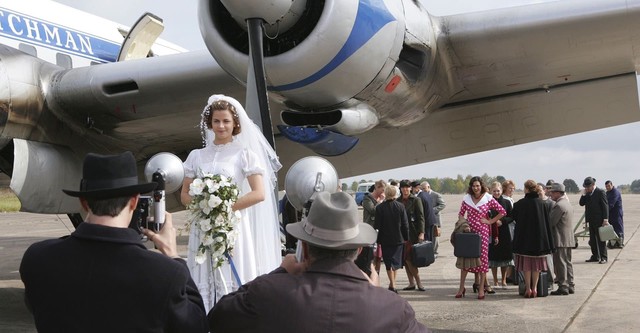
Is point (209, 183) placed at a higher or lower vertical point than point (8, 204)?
lower

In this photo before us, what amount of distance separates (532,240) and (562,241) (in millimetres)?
472

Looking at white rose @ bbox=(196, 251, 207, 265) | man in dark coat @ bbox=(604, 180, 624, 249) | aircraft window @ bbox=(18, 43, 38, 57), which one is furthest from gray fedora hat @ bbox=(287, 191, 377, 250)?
man in dark coat @ bbox=(604, 180, 624, 249)

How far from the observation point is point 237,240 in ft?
13.1

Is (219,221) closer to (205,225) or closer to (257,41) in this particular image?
(205,225)

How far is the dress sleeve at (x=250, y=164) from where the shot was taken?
4121mm

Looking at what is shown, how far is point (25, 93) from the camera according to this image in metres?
6.92

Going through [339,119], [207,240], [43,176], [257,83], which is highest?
[257,83]

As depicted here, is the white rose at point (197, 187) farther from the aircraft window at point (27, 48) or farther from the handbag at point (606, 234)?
the handbag at point (606, 234)

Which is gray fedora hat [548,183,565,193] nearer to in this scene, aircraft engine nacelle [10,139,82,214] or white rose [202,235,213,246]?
aircraft engine nacelle [10,139,82,214]

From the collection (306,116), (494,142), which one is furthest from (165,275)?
(494,142)

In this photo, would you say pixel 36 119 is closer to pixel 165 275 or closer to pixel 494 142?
pixel 494 142

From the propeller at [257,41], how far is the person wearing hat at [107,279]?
313 centimetres

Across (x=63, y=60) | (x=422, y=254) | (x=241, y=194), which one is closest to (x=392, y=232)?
(x=422, y=254)

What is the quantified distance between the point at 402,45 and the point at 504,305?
9.92ft
